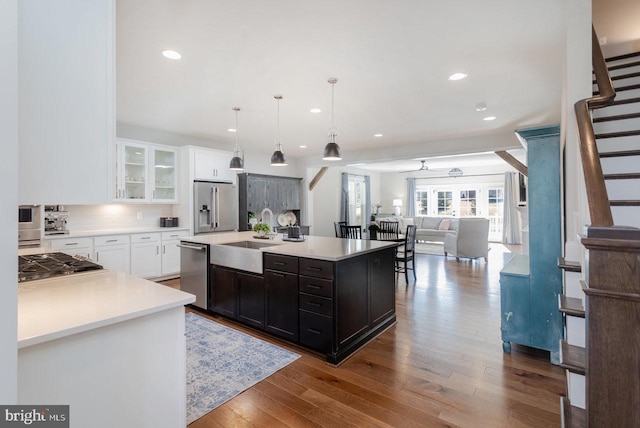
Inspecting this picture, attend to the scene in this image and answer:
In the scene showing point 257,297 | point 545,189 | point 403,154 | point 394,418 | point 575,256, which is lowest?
point 394,418

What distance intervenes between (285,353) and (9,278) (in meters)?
2.32

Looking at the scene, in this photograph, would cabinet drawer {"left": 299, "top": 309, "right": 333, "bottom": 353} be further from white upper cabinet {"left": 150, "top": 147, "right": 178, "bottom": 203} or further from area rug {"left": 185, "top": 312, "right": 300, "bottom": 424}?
white upper cabinet {"left": 150, "top": 147, "right": 178, "bottom": 203}

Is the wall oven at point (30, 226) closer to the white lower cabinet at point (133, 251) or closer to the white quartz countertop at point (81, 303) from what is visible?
the white lower cabinet at point (133, 251)

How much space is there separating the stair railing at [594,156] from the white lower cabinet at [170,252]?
5.31 meters

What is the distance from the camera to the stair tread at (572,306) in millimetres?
1380

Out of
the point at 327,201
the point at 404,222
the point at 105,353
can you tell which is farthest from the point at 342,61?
the point at 404,222

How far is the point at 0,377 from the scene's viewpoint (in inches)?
29.8

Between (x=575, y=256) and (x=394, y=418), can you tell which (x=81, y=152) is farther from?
(x=575, y=256)

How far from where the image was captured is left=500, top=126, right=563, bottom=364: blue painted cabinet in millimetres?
2580

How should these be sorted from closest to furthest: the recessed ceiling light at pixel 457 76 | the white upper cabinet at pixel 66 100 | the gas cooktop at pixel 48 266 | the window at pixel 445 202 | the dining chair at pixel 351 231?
the white upper cabinet at pixel 66 100, the gas cooktop at pixel 48 266, the recessed ceiling light at pixel 457 76, the dining chair at pixel 351 231, the window at pixel 445 202

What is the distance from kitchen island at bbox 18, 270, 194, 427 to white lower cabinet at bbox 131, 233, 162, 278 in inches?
138

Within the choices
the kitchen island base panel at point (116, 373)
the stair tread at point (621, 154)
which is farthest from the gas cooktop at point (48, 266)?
the stair tread at point (621, 154)

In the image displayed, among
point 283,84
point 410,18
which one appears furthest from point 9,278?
point 283,84

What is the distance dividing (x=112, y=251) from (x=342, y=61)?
4.31 meters
